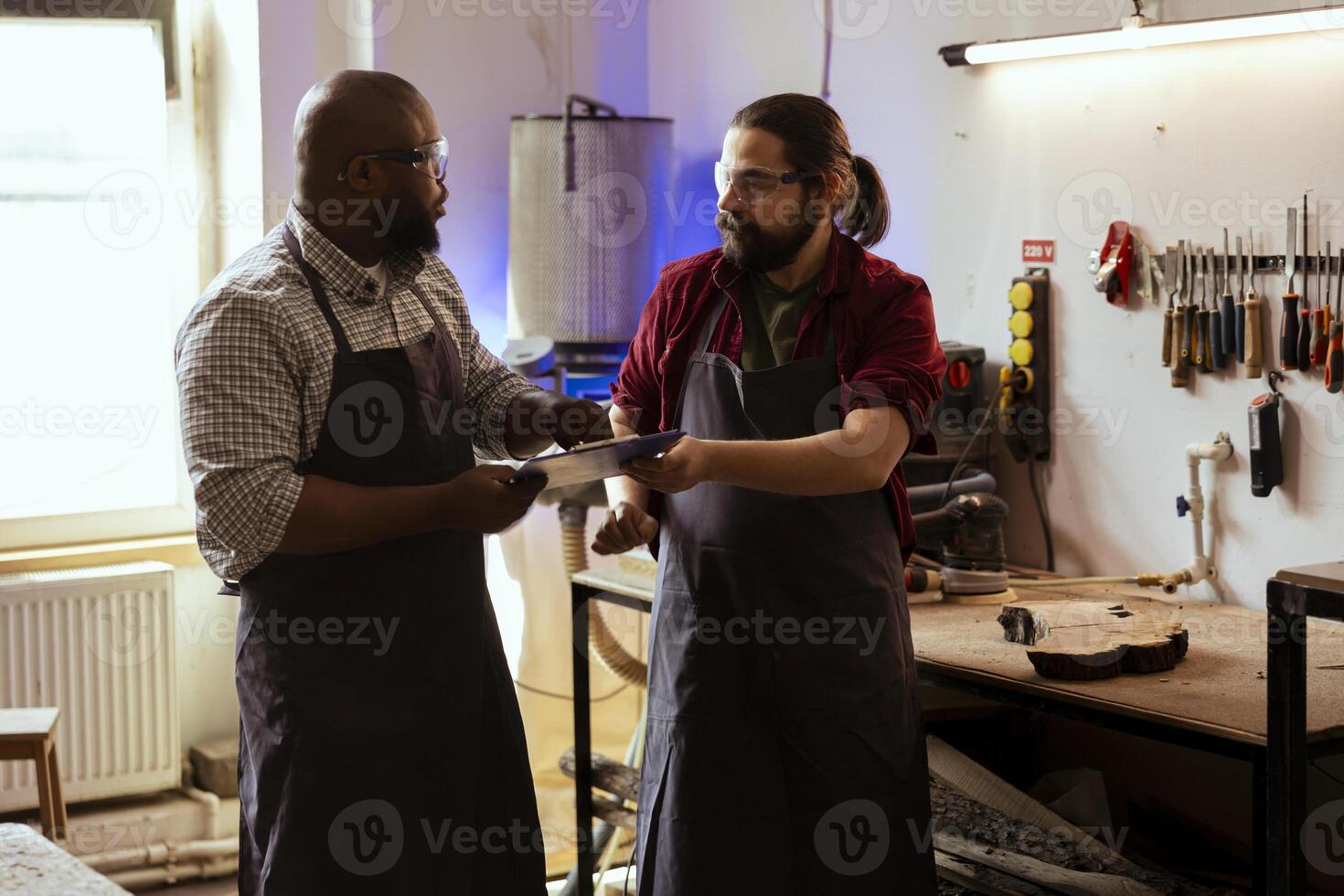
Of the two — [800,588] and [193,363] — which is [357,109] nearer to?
[193,363]

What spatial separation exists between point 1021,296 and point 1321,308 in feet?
2.27

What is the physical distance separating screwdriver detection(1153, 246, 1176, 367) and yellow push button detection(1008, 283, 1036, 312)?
0.32 metres

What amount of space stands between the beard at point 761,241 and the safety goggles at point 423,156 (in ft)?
1.56

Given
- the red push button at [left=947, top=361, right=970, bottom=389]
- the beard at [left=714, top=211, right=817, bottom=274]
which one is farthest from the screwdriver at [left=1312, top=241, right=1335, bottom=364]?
the beard at [left=714, top=211, right=817, bottom=274]

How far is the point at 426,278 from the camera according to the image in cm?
216

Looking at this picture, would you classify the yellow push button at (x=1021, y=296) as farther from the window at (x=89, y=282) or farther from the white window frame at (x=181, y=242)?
the window at (x=89, y=282)

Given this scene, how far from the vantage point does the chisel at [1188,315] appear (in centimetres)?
291

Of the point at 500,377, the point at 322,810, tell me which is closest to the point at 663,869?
the point at 322,810

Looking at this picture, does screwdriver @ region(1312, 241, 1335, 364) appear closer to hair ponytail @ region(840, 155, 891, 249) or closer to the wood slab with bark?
the wood slab with bark

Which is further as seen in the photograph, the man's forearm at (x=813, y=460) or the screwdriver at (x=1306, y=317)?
the screwdriver at (x=1306, y=317)

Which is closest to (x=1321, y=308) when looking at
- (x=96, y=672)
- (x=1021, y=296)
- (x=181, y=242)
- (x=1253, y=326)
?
(x=1253, y=326)

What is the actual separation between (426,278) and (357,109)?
0.32m

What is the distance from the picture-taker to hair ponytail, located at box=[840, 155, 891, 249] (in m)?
2.37

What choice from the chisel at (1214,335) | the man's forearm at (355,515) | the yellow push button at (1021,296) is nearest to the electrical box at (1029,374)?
the yellow push button at (1021,296)
